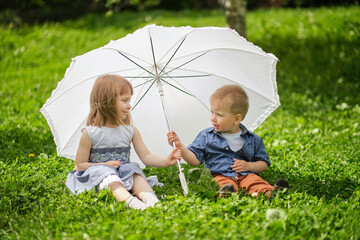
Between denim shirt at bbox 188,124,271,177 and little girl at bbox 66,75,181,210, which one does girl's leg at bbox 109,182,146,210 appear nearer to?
little girl at bbox 66,75,181,210

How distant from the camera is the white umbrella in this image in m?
3.70

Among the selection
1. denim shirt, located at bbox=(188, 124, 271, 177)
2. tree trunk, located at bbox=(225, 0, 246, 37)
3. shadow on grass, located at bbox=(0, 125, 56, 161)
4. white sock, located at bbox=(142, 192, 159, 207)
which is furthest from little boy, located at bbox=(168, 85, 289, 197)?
tree trunk, located at bbox=(225, 0, 246, 37)

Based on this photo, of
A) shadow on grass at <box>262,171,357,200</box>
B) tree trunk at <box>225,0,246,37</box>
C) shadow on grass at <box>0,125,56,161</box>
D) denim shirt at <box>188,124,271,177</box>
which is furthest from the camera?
tree trunk at <box>225,0,246,37</box>

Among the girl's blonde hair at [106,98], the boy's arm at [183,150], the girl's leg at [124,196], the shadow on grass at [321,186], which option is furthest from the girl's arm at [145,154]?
the shadow on grass at [321,186]

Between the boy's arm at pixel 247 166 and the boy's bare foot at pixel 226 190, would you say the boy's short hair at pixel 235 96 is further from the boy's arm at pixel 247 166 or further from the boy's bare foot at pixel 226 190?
the boy's bare foot at pixel 226 190

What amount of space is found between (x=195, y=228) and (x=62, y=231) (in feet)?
3.12

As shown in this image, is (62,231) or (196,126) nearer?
(62,231)


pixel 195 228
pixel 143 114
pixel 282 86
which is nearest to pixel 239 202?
pixel 195 228

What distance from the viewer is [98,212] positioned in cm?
329

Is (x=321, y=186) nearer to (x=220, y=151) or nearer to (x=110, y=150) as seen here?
(x=220, y=151)

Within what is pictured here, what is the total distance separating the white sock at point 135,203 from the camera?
3.43 m

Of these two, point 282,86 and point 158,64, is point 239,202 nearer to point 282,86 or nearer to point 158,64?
point 158,64

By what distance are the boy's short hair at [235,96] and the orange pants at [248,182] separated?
56cm

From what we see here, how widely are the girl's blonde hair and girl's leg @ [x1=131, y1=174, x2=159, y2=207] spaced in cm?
55
